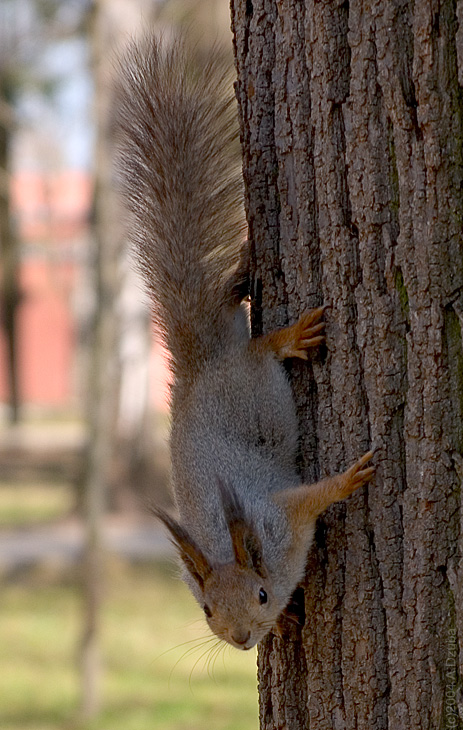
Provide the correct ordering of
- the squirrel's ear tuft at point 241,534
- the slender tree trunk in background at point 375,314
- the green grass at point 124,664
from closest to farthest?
1. the slender tree trunk in background at point 375,314
2. the squirrel's ear tuft at point 241,534
3. the green grass at point 124,664

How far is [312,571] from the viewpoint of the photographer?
177 centimetres

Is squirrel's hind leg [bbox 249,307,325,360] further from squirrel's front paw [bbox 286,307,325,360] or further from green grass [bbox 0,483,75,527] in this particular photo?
green grass [bbox 0,483,75,527]

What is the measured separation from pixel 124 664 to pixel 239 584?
432 cm

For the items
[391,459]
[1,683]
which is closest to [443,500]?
[391,459]

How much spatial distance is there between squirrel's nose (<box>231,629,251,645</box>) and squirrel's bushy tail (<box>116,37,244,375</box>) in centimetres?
54

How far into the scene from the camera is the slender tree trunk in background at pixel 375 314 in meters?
1.54

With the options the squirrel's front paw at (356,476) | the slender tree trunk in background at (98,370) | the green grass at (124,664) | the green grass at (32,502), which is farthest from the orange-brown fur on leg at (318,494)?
the green grass at (32,502)

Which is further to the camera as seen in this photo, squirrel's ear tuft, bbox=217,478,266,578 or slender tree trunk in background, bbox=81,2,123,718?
slender tree trunk in background, bbox=81,2,123,718

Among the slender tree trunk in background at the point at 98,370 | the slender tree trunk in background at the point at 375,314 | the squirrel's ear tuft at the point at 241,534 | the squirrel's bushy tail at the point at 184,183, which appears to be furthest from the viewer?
the slender tree trunk in background at the point at 98,370

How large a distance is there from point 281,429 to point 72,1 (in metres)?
5.85

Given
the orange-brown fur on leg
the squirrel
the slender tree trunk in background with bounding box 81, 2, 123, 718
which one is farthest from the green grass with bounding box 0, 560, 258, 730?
the orange-brown fur on leg

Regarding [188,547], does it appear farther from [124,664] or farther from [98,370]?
[124,664]

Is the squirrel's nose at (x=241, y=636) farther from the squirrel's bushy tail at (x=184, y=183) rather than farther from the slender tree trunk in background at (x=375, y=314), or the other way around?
the squirrel's bushy tail at (x=184, y=183)

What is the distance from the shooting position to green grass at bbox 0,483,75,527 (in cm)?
980
